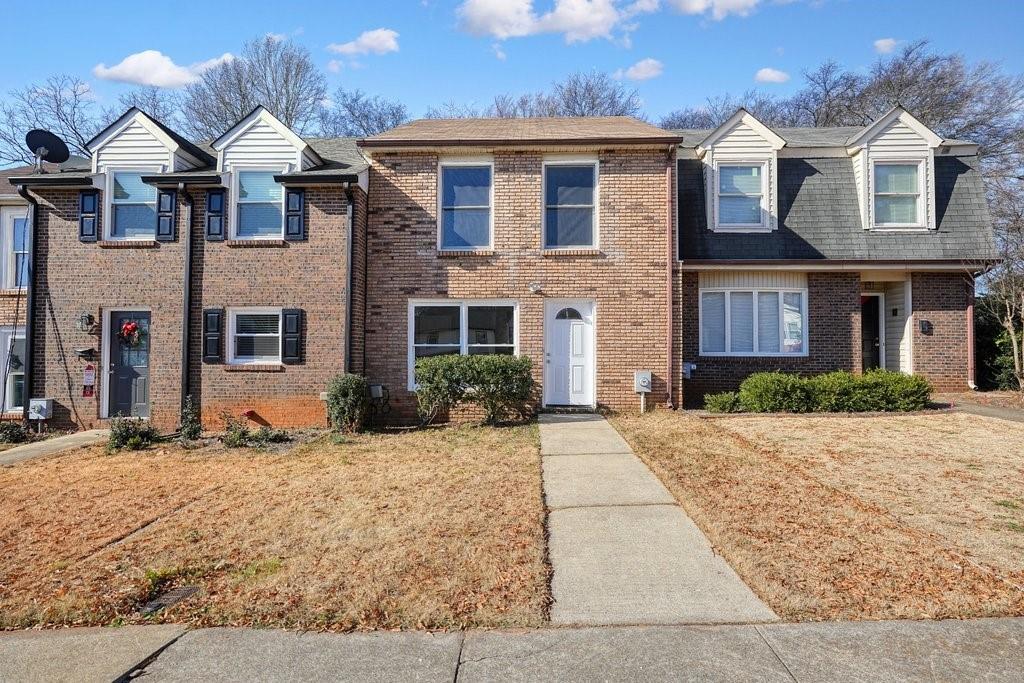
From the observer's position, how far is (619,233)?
11.3 meters

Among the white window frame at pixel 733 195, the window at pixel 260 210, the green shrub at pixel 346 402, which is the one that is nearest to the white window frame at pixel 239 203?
the window at pixel 260 210

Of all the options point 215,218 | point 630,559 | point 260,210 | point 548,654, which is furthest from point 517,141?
point 548,654

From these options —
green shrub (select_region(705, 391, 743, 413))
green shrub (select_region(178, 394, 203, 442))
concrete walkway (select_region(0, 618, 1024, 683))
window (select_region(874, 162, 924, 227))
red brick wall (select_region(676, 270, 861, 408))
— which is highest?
window (select_region(874, 162, 924, 227))

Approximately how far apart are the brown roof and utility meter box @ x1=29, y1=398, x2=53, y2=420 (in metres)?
7.67

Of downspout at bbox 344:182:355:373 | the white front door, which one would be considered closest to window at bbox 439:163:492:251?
downspout at bbox 344:182:355:373

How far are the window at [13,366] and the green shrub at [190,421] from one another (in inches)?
163

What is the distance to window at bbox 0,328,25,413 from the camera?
11859 mm

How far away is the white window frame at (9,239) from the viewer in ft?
39.3

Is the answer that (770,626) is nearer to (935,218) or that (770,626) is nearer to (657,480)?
(657,480)

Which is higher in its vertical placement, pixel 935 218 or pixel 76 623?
pixel 935 218

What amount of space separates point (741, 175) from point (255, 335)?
1063cm

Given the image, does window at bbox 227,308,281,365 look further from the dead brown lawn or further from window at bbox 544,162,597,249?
window at bbox 544,162,597,249

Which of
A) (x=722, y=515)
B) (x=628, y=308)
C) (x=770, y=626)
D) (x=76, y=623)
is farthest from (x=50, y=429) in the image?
(x=770, y=626)

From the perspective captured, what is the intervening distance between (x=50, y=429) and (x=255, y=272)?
4.89 metres
